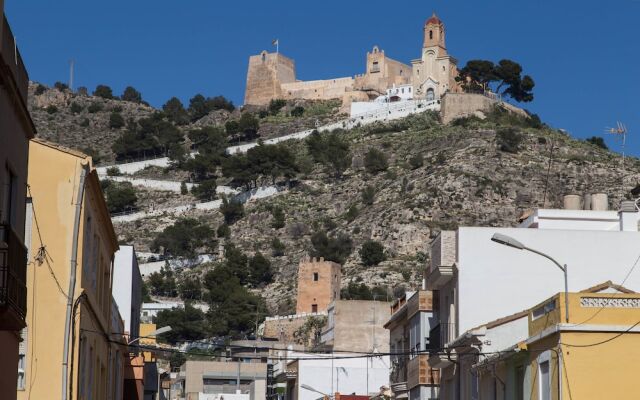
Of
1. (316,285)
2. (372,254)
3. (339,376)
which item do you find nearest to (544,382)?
(339,376)

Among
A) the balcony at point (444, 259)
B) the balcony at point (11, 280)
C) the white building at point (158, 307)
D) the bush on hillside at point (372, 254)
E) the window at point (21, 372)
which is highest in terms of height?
the bush on hillside at point (372, 254)

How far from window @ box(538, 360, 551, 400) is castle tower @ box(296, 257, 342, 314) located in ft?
386

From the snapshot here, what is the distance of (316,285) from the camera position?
150125 millimetres

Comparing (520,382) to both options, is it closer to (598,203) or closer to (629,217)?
(629,217)

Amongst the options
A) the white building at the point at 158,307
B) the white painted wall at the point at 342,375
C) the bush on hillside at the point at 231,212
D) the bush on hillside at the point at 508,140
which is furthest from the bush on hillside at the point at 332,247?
the white painted wall at the point at 342,375

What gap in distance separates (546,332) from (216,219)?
15680 cm

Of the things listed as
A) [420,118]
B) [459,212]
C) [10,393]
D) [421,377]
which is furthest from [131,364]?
[420,118]

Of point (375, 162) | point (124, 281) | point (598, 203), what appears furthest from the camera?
point (375, 162)

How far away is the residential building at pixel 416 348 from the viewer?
44156mm

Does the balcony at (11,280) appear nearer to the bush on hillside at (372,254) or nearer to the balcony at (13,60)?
the balcony at (13,60)

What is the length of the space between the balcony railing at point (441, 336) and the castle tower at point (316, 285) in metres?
105

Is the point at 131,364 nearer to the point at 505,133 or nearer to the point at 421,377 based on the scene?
the point at 421,377

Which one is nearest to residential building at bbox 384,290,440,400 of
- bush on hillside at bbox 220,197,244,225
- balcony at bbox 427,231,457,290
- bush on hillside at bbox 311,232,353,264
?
balcony at bbox 427,231,457,290

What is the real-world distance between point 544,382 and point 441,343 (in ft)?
38.8
